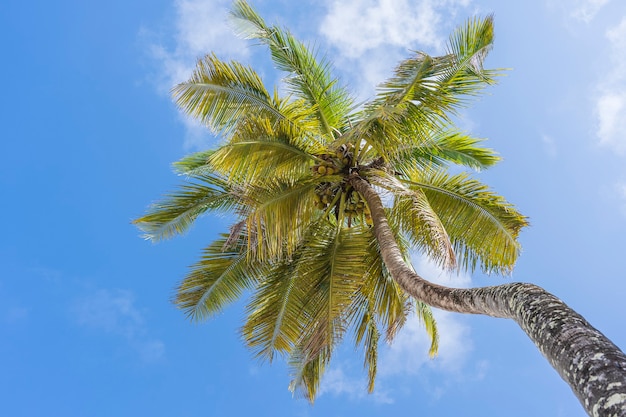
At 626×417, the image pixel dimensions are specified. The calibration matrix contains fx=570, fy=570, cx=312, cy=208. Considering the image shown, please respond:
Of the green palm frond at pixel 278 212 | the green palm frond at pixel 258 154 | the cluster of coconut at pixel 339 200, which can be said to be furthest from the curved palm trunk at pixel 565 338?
the cluster of coconut at pixel 339 200

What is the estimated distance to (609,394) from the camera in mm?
2814

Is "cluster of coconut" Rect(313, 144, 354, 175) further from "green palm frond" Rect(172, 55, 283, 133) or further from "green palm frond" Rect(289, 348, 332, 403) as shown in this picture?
"green palm frond" Rect(289, 348, 332, 403)

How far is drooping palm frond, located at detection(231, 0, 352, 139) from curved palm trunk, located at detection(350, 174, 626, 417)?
17.6ft

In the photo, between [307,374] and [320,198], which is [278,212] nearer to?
[320,198]

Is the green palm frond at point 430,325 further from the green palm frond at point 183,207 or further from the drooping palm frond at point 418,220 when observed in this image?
the green palm frond at point 183,207

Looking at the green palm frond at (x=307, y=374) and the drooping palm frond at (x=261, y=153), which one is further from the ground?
the drooping palm frond at (x=261, y=153)

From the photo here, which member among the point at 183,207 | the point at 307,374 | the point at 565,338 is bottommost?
the point at 565,338

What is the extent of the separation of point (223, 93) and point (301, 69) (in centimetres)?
165

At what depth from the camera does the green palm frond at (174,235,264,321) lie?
31.7 feet

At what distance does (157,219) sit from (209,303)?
1696 millimetres

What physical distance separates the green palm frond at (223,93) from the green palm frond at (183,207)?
1.36 meters

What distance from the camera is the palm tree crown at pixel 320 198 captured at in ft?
25.5

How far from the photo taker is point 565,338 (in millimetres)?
3385

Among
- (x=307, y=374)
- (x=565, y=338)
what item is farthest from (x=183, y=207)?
(x=565, y=338)
